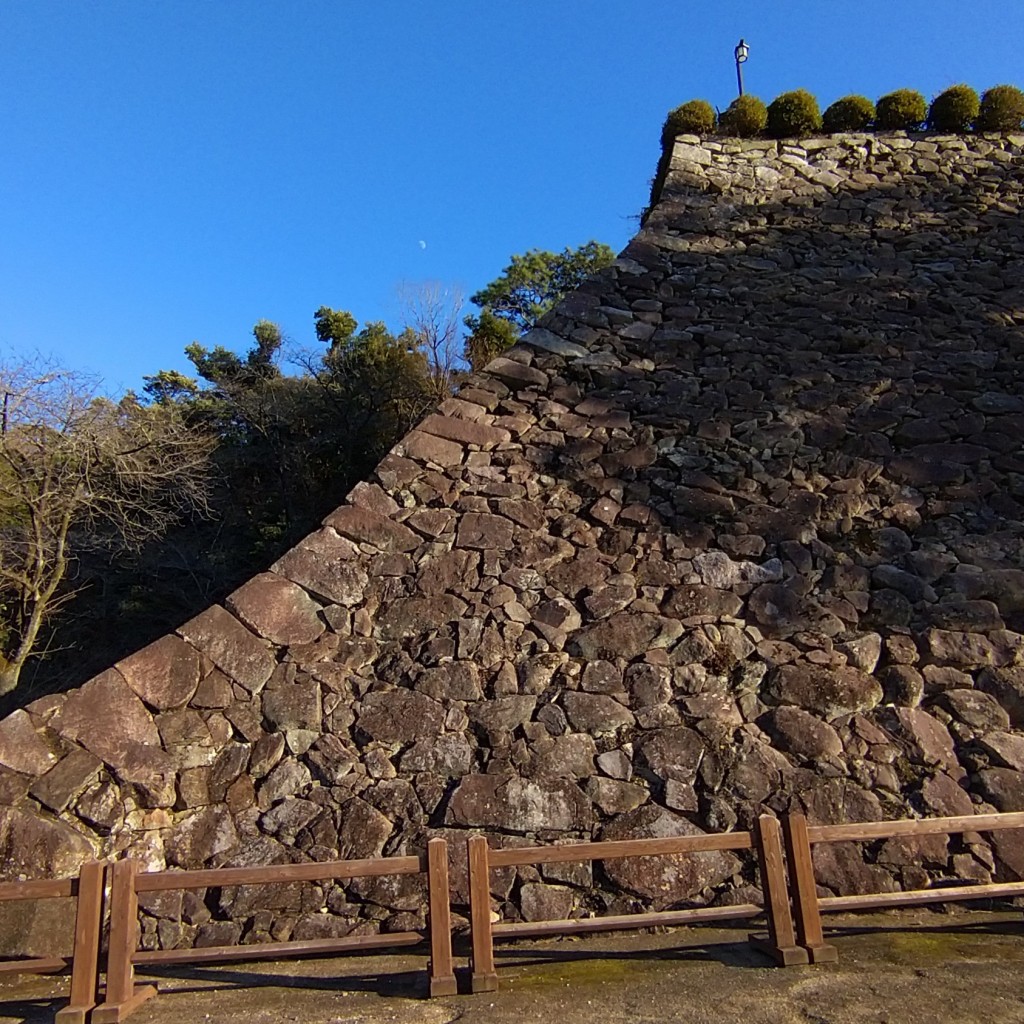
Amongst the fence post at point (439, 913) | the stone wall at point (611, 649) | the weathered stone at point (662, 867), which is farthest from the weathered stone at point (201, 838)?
the weathered stone at point (662, 867)

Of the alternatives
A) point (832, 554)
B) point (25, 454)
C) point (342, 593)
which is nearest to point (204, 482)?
point (25, 454)

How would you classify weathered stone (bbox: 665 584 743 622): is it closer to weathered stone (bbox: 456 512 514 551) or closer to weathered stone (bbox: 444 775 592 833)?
weathered stone (bbox: 456 512 514 551)

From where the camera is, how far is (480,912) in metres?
3.30

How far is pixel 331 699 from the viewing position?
4652 mm

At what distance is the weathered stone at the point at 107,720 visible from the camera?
4262 mm

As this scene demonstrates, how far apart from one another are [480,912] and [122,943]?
5.09ft

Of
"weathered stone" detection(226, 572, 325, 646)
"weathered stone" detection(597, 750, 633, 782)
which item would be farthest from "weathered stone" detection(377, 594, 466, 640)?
"weathered stone" detection(597, 750, 633, 782)

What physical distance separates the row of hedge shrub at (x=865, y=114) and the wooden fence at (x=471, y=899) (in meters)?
9.25

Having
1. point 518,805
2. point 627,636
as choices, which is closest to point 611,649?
point 627,636

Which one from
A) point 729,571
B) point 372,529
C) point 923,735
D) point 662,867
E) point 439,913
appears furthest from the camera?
point 372,529

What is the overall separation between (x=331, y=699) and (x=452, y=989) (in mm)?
1904

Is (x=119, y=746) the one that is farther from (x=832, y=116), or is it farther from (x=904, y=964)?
(x=832, y=116)

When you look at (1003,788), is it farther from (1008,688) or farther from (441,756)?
(441,756)

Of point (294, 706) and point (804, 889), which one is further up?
point (294, 706)
